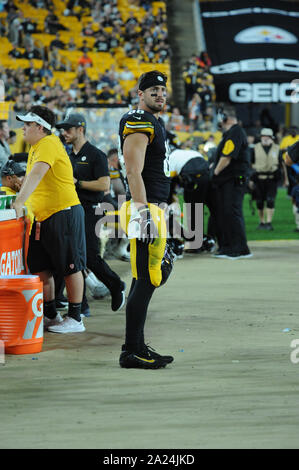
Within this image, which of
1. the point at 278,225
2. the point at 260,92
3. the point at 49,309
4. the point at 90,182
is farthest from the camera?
the point at 260,92

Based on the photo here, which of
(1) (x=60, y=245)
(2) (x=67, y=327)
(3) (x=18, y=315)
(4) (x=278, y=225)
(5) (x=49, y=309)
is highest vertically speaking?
(1) (x=60, y=245)

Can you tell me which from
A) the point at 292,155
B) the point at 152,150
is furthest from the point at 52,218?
the point at 292,155

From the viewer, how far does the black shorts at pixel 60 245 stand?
723 centimetres

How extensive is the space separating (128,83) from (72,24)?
4375 millimetres

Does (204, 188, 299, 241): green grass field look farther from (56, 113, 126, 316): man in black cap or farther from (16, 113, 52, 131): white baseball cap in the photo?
(16, 113, 52, 131): white baseball cap

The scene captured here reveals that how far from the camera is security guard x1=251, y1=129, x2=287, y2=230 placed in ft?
57.9

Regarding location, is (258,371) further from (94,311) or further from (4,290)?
(94,311)

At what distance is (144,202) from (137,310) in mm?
787

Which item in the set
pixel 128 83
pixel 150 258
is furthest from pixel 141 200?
pixel 128 83

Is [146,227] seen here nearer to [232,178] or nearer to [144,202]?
[144,202]

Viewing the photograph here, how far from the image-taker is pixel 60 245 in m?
7.25

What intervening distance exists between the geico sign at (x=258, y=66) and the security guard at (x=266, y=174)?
14.4 meters

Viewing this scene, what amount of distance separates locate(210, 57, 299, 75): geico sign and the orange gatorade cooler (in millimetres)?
26541
